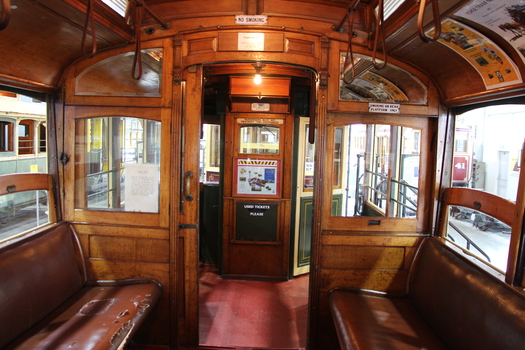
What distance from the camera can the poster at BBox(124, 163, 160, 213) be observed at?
2.82 metres

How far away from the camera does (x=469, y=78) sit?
2.36 metres

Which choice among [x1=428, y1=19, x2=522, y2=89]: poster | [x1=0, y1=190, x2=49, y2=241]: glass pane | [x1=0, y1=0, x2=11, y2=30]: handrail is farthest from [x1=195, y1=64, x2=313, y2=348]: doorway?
[x1=0, y1=190, x2=49, y2=241]: glass pane

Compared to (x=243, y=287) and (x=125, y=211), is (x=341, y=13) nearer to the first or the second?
(x=125, y=211)

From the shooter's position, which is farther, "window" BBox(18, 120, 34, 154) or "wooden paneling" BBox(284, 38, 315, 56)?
"window" BBox(18, 120, 34, 154)

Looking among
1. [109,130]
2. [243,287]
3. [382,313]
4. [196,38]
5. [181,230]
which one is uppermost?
[196,38]

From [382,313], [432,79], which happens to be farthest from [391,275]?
[432,79]

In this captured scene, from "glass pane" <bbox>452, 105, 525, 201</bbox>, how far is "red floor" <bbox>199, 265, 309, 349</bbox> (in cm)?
489

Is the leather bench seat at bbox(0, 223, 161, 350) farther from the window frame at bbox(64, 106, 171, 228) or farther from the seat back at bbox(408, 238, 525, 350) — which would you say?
the seat back at bbox(408, 238, 525, 350)

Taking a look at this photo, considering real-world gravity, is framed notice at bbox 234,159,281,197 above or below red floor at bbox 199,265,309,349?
above

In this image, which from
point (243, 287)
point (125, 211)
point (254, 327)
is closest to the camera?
point (125, 211)

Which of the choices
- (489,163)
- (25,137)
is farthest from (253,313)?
(489,163)

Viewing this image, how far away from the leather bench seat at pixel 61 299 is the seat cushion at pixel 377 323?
1.46 metres

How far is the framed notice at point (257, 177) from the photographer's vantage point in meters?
4.52

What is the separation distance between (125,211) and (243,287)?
2177mm
